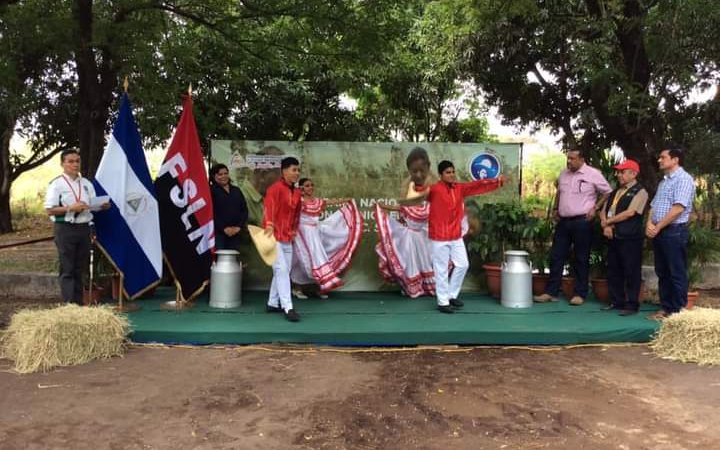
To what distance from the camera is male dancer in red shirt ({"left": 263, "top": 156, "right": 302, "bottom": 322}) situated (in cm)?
618

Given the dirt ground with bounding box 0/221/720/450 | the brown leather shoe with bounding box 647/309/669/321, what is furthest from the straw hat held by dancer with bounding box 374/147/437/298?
the brown leather shoe with bounding box 647/309/669/321

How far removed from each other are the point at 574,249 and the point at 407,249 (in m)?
1.85

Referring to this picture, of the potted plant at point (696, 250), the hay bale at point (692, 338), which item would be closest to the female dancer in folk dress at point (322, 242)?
the hay bale at point (692, 338)

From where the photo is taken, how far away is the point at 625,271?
644cm

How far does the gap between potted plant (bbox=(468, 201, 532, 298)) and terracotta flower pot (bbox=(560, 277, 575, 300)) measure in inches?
25.3

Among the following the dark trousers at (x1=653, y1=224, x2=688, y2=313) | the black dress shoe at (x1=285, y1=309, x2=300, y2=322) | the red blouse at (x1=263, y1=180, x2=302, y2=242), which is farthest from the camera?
the red blouse at (x1=263, y1=180, x2=302, y2=242)

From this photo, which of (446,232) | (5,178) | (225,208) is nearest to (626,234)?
(446,232)

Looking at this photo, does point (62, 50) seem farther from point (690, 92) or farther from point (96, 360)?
point (690, 92)

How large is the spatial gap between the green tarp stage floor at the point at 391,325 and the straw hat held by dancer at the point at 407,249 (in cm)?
63

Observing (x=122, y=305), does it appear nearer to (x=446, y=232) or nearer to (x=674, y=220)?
(x=446, y=232)

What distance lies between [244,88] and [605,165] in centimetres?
665

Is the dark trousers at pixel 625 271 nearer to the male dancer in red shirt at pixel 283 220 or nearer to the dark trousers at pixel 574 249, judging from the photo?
the dark trousers at pixel 574 249

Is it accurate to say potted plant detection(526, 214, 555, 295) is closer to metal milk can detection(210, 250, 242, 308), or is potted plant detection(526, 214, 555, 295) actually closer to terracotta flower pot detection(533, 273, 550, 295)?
terracotta flower pot detection(533, 273, 550, 295)

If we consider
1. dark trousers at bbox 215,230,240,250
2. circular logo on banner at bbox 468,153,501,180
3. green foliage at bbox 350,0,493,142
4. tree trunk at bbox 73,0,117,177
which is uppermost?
green foliage at bbox 350,0,493,142
